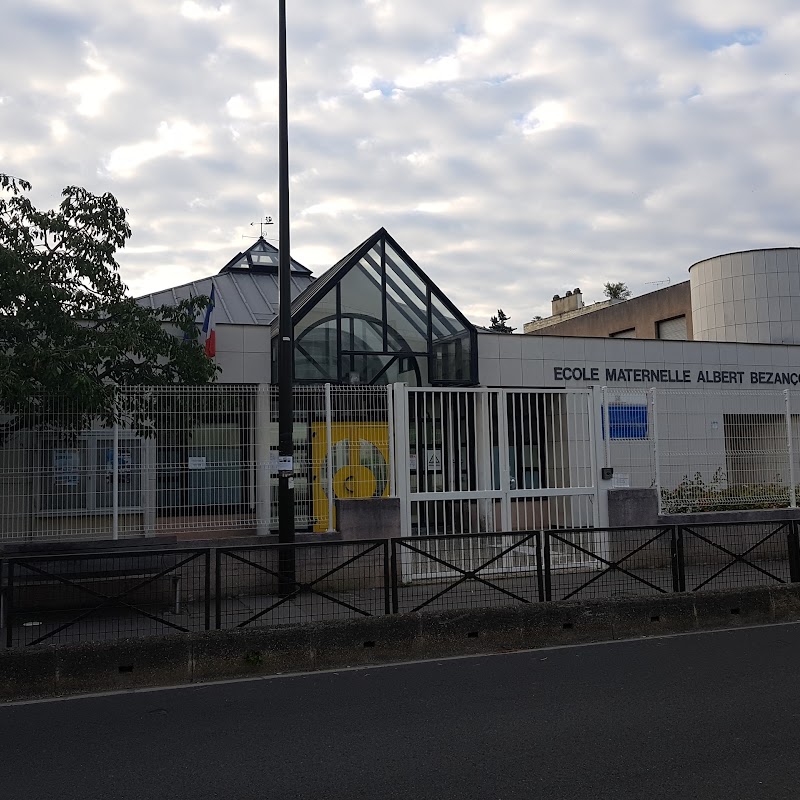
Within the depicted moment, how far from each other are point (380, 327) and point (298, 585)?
8.99 meters

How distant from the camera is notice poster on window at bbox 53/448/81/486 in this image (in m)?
10.9

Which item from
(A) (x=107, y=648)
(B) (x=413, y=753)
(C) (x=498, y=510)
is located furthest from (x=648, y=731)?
(C) (x=498, y=510)

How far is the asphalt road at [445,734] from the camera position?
5.04 m

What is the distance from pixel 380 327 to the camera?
17078 millimetres

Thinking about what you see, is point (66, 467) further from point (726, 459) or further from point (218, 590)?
point (726, 459)

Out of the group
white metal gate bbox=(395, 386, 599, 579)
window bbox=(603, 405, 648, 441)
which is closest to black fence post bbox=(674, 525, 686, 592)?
white metal gate bbox=(395, 386, 599, 579)

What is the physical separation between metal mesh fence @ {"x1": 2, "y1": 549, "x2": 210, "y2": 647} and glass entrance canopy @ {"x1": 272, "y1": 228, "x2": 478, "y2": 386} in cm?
801

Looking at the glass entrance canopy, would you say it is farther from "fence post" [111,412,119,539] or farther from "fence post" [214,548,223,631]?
"fence post" [214,548,223,631]

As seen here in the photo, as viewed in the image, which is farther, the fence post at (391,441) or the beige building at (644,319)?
the beige building at (644,319)

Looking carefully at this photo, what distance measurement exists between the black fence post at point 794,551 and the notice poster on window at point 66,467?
8.67 m

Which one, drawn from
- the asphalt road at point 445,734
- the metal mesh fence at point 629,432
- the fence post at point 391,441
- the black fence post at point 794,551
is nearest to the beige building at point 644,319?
the metal mesh fence at point 629,432

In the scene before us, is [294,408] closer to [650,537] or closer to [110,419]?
[110,419]

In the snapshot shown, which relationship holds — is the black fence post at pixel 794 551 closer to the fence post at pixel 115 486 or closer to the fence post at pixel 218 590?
the fence post at pixel 218 590

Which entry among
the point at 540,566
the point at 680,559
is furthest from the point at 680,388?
the point at 540,566
